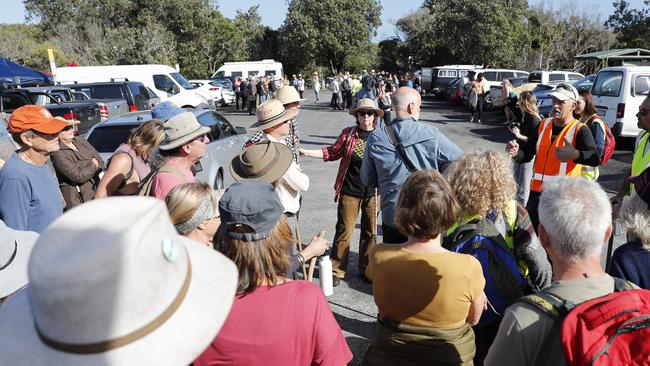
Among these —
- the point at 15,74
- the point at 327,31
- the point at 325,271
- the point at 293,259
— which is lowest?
the point at 325,271

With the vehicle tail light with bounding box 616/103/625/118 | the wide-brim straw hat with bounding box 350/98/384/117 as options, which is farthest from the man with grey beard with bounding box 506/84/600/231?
the vehicle tail light with bounding box 616/103/625/118

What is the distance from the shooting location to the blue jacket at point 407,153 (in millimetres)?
3729

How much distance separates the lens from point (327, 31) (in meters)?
41.1

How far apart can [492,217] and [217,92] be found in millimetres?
23735

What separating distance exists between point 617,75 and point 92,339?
43.4 ft

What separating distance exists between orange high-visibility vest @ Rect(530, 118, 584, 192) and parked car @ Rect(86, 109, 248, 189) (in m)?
4.25

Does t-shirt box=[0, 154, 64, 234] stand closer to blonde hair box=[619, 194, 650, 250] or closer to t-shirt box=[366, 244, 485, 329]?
t-shirt box=[366, 244, 485, 329]

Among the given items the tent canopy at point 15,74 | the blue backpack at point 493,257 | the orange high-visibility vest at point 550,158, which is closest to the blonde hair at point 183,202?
the blue backpack at point 493,257

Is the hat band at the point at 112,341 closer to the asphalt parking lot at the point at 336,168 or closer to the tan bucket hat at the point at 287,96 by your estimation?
the asphalt parking lot at the point at 336,168

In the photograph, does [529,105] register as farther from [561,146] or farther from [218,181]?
[218,181]

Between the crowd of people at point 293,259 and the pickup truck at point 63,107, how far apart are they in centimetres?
558

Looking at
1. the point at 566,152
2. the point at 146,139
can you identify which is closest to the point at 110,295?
the point at 146,139

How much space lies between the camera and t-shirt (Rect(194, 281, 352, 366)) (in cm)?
171

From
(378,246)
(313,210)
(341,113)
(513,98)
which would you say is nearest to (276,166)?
(378,246)
